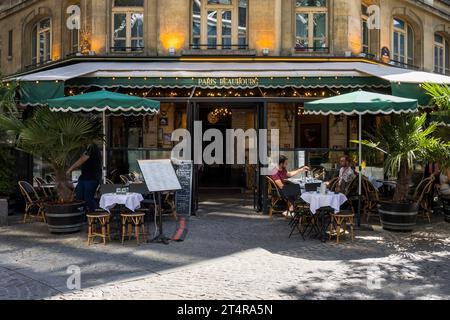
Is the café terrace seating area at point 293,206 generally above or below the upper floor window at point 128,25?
below

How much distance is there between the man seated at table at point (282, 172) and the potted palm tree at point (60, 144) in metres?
4.35

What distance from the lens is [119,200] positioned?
8039 mm

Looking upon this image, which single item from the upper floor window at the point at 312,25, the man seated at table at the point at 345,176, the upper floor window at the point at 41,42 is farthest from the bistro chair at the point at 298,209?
the upper floor window at the point at 41,42

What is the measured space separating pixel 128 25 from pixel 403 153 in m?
10.6

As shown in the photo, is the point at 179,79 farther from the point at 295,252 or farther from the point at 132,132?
the point at 295,252

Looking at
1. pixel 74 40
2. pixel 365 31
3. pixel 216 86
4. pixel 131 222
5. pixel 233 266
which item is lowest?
pixel 233 266

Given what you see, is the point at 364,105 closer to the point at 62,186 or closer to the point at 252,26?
the point at 62,186

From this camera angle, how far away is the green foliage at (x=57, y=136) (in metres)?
8.48

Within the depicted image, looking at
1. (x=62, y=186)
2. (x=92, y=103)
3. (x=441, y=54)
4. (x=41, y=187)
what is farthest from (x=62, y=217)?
(x=441, y=54)

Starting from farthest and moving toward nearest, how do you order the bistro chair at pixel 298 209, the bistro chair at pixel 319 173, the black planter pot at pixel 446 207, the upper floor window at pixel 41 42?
the upper floor window at pixel 41 42, the bistro chair at pixel 319 173, the black planter pot at pixel 446 207, the bistro chair at pixel 298 209

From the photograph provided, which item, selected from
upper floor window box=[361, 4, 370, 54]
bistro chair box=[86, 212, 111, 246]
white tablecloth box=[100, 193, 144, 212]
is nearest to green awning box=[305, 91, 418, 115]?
white tablecloth box=[100, 193, 144, 212]

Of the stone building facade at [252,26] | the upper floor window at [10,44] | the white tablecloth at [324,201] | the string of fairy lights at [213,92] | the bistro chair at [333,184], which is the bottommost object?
the white tablecloth at [324,201]

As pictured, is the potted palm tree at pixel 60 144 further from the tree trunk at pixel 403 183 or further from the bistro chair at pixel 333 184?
the tree trunk at pixel 403 183
